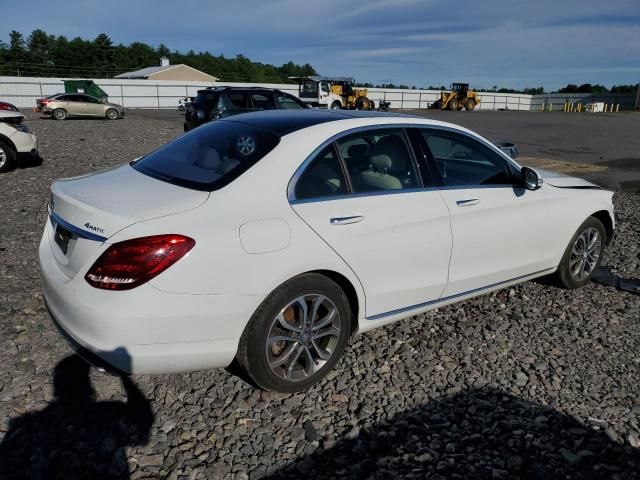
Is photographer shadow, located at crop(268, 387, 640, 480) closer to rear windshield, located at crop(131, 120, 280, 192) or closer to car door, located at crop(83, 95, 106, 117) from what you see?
rear windshield, located at crop(131, 120, 280, 192)

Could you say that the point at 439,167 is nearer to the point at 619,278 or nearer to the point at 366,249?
the point at 366,249

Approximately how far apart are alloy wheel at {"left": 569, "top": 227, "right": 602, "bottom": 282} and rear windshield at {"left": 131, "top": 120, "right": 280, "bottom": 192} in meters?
3.05

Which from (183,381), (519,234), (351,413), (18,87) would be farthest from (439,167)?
(18,87)

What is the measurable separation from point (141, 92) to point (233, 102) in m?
32.2

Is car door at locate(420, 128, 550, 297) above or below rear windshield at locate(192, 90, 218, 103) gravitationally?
below

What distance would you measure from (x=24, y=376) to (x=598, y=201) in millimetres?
4675

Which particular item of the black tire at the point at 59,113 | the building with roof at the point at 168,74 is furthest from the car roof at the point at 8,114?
the building with roof at the point at 168,74

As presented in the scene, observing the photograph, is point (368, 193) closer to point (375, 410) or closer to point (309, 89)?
point (375, 410)

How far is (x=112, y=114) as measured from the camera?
28.7m

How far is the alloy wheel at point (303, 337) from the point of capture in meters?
2.92

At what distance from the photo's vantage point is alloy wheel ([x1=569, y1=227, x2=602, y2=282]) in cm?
465

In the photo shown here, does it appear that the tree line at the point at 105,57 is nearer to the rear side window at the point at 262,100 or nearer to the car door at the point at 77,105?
the car door at the point at 77,105

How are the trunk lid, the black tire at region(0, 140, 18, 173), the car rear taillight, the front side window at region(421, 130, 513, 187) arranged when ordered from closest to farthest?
the car rear taillight
the trunk lid
the front side window at region(421, 130, 513, 187)
the black tire at region(0, 140, 18, 173)

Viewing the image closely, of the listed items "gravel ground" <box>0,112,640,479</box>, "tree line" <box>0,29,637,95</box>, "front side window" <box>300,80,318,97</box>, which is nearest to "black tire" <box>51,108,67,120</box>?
"front side window" <box>300,80,318,97</box>
